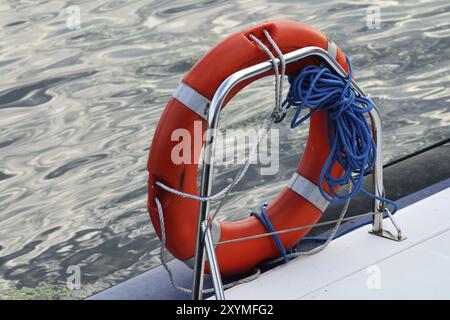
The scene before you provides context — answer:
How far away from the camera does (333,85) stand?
2340 mm

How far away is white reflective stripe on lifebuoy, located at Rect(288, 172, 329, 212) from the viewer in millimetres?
2549

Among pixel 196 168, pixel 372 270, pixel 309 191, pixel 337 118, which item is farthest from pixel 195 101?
pixel 372 270

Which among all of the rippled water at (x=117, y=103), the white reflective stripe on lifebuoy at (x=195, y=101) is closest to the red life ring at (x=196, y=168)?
the white reflective stripe on lifebuoy at (x=195, y=101)

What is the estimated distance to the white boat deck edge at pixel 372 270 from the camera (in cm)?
225

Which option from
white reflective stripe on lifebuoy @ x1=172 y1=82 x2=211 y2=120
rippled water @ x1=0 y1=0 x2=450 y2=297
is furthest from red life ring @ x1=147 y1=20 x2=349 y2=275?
rippled water @ x1=0 y1=0 x2=450 y2=297

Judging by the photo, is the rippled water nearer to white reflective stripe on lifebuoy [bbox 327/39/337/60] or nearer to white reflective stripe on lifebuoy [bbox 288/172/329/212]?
white reflective stripe on lifebuoy [bbox 288/172/329/212]

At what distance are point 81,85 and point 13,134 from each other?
66cm

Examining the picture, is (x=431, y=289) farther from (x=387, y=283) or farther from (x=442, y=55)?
(x=442, y=55)

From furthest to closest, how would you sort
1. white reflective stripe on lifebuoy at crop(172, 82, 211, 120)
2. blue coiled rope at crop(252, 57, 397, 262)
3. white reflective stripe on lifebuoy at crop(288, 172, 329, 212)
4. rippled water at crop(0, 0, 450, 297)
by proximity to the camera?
1. rippled water at crop(0, 0, 450, 297)
2. white reflective stripe on lifebuoy at crop(288, 172, 329, 212)
3. blue coiled rope at crop(252, 57, 397, 262)
4. white reflective stripe on lifebuoy at crop(172, 82, 211, 120)

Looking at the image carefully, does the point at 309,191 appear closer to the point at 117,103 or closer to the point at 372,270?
the point at 372,270

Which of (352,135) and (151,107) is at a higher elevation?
(352,135)

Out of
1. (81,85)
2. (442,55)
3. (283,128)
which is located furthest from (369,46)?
(81,85)

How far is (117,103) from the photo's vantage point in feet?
16.1

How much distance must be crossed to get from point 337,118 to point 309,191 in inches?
10.5
